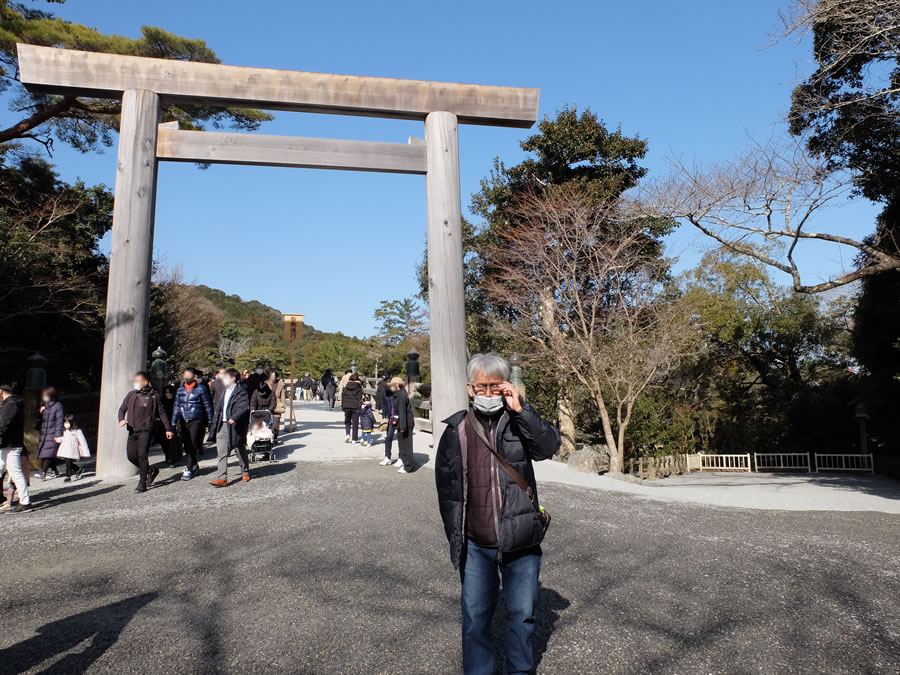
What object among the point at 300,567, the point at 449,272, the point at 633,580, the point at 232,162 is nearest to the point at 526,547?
the point at 633,580

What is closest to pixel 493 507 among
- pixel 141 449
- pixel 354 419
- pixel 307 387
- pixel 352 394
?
pixel 141 449

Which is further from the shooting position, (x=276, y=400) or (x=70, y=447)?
(x=276, y=400)

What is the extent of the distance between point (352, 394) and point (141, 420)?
15.7ft

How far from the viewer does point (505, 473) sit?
2.52m

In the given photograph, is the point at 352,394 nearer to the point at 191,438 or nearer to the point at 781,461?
the point at 191,438

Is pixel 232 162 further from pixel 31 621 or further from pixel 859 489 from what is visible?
pixel 859 489

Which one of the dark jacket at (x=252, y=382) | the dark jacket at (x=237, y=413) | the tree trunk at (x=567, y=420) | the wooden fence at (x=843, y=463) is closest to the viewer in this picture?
the dark jacket at (x=237, y=413)

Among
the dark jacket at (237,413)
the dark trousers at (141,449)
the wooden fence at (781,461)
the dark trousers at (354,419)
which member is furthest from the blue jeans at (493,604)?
the wooden fence at (781,461)

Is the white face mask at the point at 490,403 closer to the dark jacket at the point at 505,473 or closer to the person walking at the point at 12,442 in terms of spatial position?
the dark jacket at the point at 505,473

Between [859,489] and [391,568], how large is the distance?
982cm

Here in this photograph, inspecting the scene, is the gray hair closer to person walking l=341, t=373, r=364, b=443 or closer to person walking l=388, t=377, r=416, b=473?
person walking l=388, t=377, r=416, b=473

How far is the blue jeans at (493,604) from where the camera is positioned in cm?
245

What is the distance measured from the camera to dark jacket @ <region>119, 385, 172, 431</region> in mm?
7016

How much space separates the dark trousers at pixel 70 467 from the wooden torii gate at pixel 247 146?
339mm
